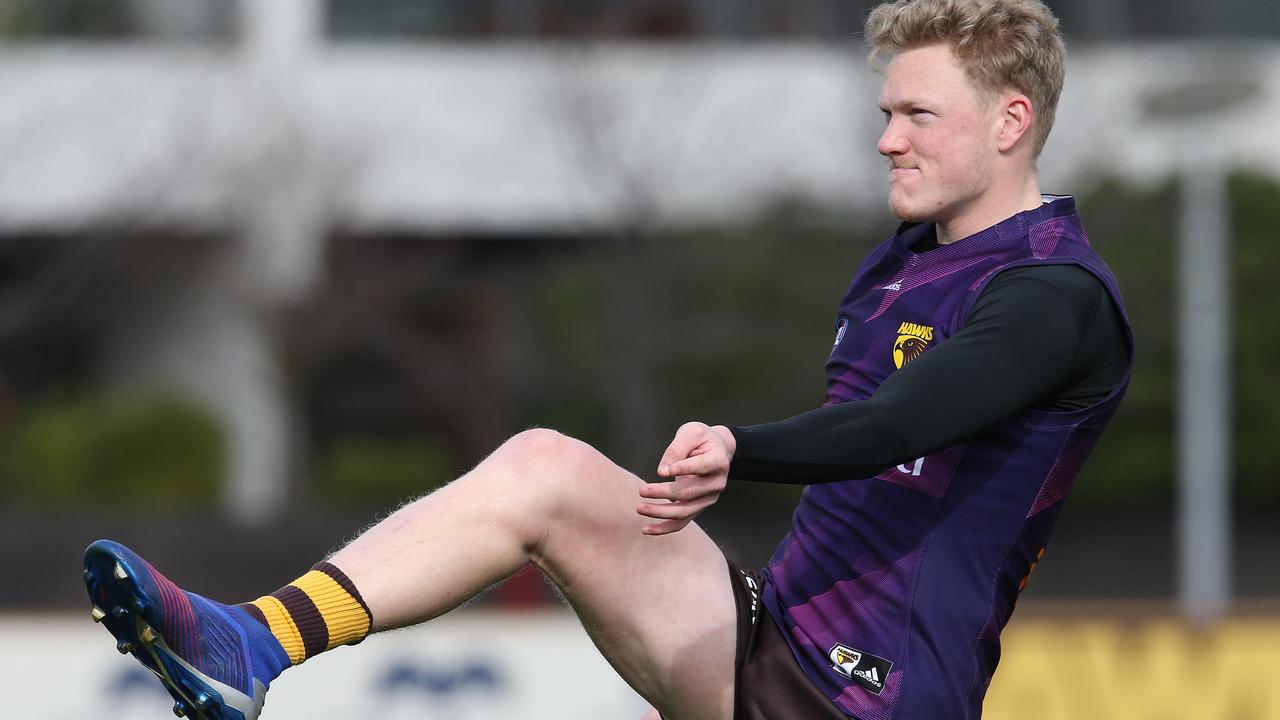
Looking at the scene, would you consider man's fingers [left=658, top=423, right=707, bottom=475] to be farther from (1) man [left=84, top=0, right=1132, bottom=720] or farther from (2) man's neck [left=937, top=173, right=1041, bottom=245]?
(2) man's neck [left=937, top=173, right=1041, bottom=245]

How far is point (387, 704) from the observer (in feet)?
26.2

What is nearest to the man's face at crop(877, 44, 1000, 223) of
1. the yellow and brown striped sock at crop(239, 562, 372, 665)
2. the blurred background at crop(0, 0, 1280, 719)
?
the yellow and brown striped sock at crop(239, 562, 372, 665)

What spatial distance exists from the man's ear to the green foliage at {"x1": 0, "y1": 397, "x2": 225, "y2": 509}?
13.2 meters

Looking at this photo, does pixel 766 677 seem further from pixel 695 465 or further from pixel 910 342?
pixel 695 465

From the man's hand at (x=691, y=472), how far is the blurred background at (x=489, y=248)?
1094 centimetres

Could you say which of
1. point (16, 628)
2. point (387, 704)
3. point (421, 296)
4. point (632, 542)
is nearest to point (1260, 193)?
point (421, 296)

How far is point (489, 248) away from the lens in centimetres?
1833

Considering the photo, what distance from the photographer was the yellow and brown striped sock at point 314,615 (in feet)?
9.84

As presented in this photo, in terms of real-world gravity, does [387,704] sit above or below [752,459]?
below

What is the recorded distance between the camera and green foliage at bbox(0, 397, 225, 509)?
51.6 ft

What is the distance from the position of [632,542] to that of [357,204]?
45.7 ft

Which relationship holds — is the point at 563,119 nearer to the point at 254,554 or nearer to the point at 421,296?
the point at 421,296

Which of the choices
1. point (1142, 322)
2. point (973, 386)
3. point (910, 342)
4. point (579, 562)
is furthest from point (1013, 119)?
point (1142, 322)

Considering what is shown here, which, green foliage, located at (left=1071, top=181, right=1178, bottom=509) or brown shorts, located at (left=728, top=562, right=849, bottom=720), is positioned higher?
brown shorts, located at (left=728, top=562, right=849, bottom=720)
